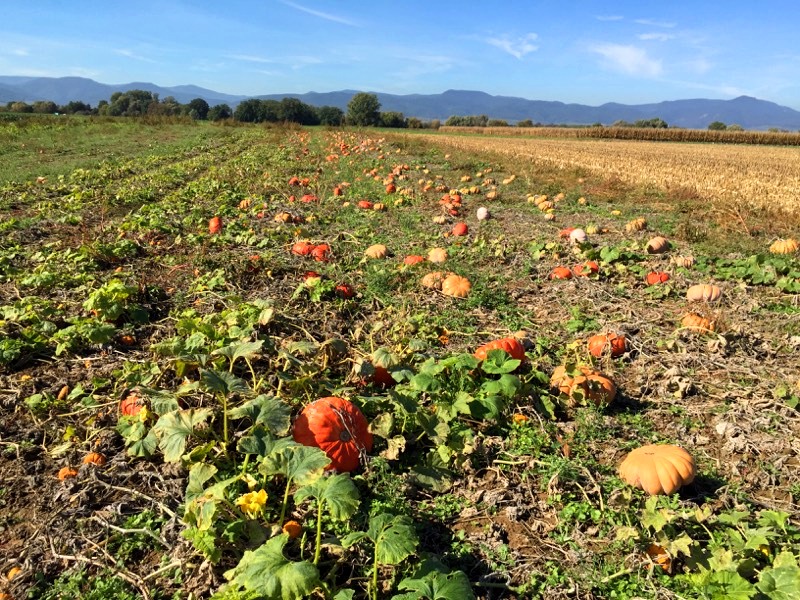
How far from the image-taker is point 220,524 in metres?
2.54

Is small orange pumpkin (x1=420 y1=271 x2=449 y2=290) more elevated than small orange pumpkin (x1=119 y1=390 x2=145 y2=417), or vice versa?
small orange pumpkin (x1=420 y1=271 x2=449 y2=290)

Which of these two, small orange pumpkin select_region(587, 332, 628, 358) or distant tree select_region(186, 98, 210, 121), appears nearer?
small orange pumpkin select_region(587, 332, 628, 358)

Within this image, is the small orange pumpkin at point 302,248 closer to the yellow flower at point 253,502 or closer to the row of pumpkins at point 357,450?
the row of pumpkins at point 357,450

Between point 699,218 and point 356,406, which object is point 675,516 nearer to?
point 356,406

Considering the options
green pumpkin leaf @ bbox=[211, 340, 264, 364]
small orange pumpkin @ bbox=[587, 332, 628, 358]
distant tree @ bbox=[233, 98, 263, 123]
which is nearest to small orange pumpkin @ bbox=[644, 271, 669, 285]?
small orange pumpkin @ bbox=[587, 332, 628, 358]

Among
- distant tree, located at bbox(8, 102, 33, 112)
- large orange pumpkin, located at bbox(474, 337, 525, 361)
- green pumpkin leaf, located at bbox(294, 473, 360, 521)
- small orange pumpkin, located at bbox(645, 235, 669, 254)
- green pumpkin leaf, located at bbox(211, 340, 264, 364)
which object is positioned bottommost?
green pumpkin leaf, located at bbox(294, 473, 360, 521)

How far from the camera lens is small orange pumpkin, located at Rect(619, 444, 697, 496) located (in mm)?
2967

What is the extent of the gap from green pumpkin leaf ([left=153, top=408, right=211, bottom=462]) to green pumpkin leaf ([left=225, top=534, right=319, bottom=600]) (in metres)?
0.91

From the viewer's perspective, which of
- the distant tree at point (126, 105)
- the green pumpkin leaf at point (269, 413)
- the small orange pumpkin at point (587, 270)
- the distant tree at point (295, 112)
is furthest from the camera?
the distant tree at point (126, 105)

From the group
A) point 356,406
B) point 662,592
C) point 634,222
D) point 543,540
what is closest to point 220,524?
point 356,406

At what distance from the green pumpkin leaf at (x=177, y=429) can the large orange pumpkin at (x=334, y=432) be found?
57 cm

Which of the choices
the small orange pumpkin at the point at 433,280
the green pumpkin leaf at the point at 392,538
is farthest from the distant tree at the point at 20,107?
Result: the green pumpkin leaf at the point at 392,538

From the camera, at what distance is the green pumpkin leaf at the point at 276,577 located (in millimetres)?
1989

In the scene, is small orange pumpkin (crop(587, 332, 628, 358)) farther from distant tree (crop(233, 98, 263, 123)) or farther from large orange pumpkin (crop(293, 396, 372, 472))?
distant tree (crop(233, 98, 263, 123))
